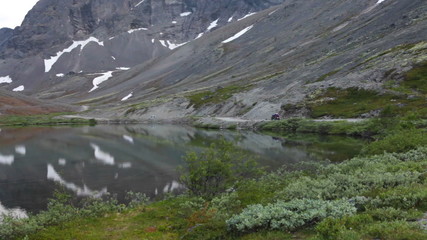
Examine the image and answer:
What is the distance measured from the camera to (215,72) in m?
185

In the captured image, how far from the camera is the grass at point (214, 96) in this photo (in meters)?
119

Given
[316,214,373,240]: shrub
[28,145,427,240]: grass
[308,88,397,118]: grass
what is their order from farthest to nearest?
[308,88,397,118]: grass < [28,145,427,240]: grass < [316,214,373,240]: shrub

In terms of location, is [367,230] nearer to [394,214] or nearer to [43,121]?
[394,214]

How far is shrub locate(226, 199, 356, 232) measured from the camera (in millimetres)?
11523

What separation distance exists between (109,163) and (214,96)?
277 ft

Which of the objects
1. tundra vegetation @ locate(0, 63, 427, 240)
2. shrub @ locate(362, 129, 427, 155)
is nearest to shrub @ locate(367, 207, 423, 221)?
tundra vegetation @ locate(0, 63, 427, 240)

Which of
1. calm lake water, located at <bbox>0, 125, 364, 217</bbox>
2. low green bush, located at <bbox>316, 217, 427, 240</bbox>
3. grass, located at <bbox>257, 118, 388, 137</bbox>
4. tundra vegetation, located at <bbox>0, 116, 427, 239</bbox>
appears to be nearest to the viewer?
low green bush, located at <bbox>316, 217, 427, 240</bbox>

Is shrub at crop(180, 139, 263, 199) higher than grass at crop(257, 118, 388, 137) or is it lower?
higher

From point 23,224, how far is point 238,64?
564ft

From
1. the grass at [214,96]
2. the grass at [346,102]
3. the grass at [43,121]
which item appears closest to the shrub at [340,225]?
the grass at [346,102]

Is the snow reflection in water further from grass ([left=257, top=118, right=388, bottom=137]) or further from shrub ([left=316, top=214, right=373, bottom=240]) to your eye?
grass ([left=257, top=118, right=388, bottom=137])

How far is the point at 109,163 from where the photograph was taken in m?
43.1

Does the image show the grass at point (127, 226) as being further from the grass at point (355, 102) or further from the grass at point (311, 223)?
the grass at point (355, 102)

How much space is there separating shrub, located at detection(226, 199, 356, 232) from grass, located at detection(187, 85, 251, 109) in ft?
337
